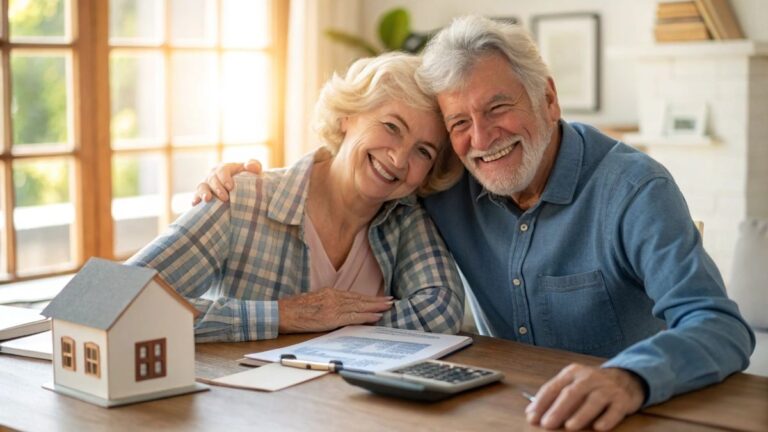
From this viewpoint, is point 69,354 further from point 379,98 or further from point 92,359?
point 379,98

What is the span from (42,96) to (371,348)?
3490 millimetres

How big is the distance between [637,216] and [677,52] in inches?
108

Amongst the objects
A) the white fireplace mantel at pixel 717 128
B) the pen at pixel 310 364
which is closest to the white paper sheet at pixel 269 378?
the pen at pixel 310 364

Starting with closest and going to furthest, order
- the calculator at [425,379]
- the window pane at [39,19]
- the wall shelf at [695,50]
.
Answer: the calculator at [425,379] → the window pane at [39,19] → the wall shelf at [695,50]

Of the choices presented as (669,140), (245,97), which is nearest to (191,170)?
(245,97)

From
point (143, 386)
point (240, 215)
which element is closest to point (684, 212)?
point (240, 215)

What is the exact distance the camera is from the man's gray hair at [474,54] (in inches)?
85.9

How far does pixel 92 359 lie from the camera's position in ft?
5.34

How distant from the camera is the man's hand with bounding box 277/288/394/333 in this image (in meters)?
2.08

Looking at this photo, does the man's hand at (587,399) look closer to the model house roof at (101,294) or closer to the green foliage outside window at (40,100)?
the model house roof at (101,294)

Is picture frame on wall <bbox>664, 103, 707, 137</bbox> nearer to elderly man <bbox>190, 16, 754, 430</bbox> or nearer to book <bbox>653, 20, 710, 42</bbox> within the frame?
book <bbox>653, 20, 710, 42</bbox>

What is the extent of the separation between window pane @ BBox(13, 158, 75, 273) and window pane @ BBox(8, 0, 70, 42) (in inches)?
20.8

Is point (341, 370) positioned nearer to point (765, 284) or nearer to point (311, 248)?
point (311, 248)

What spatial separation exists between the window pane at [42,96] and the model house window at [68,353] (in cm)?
268
